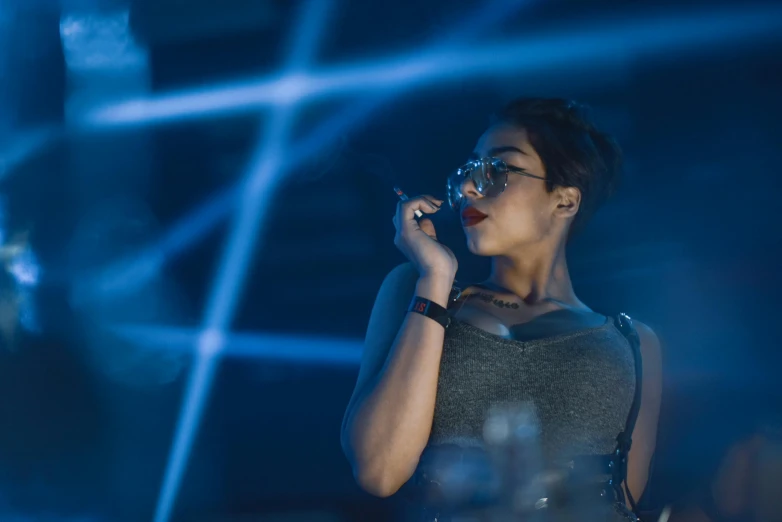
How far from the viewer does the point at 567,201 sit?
209cm

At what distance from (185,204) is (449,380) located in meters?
1.52

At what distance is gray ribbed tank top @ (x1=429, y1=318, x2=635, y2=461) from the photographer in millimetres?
1755

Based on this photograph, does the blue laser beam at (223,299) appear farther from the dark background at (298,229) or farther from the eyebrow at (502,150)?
the eyebrow at (502,150)

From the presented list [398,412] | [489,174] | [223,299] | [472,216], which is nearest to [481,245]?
[472,216]

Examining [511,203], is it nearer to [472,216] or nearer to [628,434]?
[472,216]

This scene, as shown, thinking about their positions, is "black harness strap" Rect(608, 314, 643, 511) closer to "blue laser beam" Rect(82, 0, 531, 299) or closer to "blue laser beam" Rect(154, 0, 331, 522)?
"blue laser beam" Rect(82, 0, 531, 299)

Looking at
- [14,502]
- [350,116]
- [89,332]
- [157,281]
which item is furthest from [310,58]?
[14,502]

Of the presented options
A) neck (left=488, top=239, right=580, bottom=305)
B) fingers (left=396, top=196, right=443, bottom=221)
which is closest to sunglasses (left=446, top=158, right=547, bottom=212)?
fingers (left=396, top=196, right=443, bottom=221)

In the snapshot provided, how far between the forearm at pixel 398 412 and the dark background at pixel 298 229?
1.07 meters

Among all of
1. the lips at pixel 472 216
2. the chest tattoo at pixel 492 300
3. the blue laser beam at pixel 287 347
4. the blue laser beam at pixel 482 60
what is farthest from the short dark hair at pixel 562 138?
the blue laser beam at pixel 287 347

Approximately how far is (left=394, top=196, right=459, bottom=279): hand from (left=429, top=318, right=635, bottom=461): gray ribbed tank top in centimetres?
17

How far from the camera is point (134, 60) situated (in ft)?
9.40

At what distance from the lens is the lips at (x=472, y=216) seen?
6.43 feet

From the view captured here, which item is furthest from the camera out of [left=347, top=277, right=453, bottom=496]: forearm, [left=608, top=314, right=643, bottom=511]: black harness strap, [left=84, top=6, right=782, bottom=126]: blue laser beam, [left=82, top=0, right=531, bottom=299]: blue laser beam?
[left=82, top=0, right=531, bottom=299]: blue laser beam
